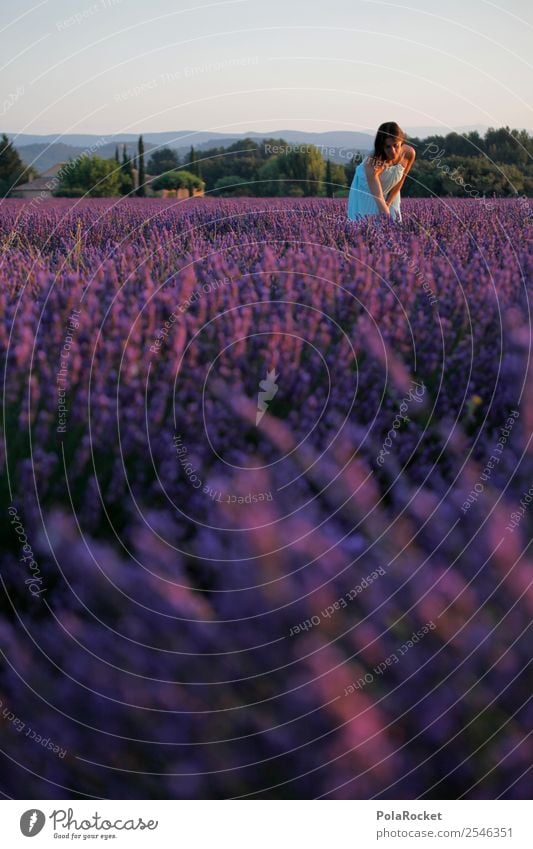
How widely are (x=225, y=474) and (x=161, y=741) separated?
3.61 ft

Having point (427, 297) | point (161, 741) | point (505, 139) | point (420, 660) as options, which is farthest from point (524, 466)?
point (505, 139)

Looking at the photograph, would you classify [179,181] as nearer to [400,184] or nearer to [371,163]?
[400,184]

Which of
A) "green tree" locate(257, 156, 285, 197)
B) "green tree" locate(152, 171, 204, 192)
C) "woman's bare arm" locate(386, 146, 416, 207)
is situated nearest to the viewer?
"woman's bare arm" locate(386, 146, 416, 207)

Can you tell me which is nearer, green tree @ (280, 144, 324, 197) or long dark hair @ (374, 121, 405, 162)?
long dark hair @ (374, 121, 405, 162)

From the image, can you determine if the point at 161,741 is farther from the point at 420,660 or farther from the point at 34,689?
the point at 420,660

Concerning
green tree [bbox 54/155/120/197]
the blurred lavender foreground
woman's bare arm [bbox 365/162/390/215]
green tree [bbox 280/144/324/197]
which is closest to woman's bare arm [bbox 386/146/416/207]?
woman's bare arm [bbox 365/162/390/215]

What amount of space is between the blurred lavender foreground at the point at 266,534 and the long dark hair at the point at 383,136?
383cm

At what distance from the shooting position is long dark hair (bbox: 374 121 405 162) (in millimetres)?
6930

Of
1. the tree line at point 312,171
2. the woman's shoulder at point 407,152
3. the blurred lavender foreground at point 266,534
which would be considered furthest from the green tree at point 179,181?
the blurred lavender foreground at point 266,534

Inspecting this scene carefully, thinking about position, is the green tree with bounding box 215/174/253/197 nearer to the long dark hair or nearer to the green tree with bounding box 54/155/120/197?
the green tree with bounding box 54/155/120/197

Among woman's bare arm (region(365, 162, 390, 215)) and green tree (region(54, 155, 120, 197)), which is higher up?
green tree (region(54, 155, 120, 197))

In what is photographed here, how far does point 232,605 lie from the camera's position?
3.41ft
